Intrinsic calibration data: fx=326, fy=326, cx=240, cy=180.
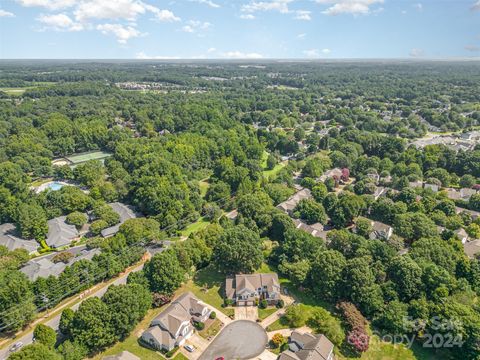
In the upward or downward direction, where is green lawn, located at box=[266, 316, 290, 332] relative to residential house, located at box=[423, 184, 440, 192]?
downward

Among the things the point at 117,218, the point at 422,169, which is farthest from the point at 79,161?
the point at 422,169

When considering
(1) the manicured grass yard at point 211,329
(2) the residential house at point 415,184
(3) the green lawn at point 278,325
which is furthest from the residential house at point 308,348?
(2) the residential house at point 415,184

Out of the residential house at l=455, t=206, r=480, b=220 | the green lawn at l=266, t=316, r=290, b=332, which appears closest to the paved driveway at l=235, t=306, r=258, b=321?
the green lawn at l=266, t=316, r=290, b=332

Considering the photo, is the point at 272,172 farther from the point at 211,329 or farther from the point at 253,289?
the point at 211,329

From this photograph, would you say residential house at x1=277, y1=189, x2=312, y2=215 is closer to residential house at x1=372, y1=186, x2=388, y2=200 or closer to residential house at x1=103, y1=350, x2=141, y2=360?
residential house at x1=372, y1=186, x2=388, y2=200

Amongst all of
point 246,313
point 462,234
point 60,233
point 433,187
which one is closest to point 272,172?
point 433,187

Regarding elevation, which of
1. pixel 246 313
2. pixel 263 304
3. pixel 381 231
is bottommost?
pixel 246 313

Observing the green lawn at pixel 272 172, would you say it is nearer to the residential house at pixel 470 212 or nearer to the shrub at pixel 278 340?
the residential house at pixel 470 212
